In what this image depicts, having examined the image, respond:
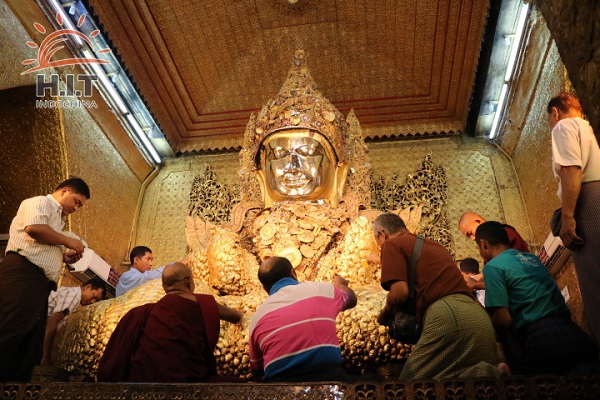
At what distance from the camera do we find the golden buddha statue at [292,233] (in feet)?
9.25

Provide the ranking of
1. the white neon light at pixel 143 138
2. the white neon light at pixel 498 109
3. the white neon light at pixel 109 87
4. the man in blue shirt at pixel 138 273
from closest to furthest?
the man in blue shirt at pixel 138 273 → the white neon light at pixel 109 87 → the white neon light at pixel 498 109 → the white neon light at pixel 143 138

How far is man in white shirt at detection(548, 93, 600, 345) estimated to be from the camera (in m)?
2.20

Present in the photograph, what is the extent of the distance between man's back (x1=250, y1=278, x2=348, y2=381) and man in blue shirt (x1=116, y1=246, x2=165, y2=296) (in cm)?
184

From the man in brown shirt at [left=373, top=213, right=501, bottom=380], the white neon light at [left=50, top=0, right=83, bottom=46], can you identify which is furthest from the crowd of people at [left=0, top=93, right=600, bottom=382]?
the white neon light at [left=50, top=0, right=83, bottom=46]

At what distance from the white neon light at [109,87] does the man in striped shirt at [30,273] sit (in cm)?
215

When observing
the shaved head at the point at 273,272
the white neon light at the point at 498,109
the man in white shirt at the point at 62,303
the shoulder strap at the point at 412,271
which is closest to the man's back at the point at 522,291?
the shoulder strap at the point at 412,271

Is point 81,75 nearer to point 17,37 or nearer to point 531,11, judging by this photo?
point 17,37

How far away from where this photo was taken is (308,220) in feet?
13.6

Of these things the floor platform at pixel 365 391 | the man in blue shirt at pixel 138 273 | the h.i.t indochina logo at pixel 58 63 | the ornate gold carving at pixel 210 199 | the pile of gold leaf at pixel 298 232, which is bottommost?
the floor platform at pixel 365 391

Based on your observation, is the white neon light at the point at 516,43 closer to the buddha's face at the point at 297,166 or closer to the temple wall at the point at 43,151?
the buddha's face at the point at 297,166

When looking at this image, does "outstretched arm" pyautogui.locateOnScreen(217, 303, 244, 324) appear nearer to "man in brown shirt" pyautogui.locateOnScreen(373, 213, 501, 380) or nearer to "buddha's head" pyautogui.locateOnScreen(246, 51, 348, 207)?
"man in brown shirt" pyautogui.locateOnScreen(373, 213, 501, 380)

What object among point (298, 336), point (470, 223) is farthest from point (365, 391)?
point (470, 223)

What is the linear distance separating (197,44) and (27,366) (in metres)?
3.40

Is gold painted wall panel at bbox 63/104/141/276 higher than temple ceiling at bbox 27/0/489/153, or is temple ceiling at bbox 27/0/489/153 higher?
temple ceiling at bbox 27/0/489/153
